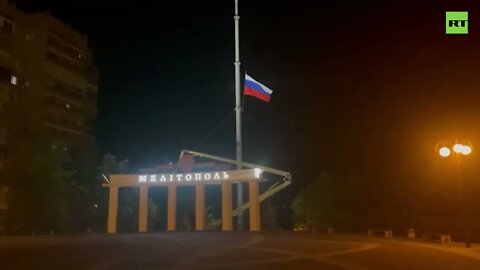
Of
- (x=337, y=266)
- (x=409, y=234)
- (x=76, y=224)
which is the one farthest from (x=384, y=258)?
(x=76, y=224)

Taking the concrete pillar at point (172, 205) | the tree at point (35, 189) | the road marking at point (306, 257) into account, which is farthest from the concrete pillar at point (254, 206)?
the tree at point (35, 189)

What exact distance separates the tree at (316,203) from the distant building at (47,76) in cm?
2650

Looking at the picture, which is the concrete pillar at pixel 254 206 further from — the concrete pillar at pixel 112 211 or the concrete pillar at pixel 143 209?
the concrete pillar at pixel 112 211

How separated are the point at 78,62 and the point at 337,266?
6449 centimetres

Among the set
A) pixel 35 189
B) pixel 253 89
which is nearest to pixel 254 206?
pixel 253 89

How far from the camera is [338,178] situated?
1929 inches

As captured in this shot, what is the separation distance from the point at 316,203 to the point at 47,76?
3619cm

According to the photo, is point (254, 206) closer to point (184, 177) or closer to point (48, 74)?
point (184, 177)

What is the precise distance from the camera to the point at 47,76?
225 feet

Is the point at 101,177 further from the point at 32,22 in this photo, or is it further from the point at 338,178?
the point at 32,22

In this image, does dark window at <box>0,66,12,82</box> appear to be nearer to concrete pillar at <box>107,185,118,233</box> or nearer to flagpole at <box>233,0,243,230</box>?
concrete pillar at <box>107,185,118,233</box>

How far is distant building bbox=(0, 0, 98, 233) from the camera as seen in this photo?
59094 millimetres

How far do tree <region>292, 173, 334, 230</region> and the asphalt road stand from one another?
24052mm

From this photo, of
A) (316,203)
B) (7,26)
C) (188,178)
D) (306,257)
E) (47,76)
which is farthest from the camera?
(47,76)
